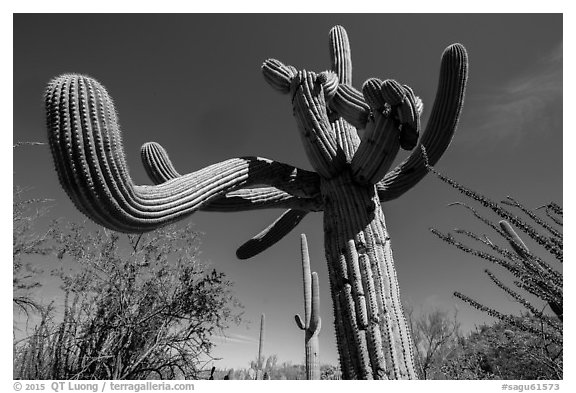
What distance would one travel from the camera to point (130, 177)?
8.27ft

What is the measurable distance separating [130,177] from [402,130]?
2281 mm

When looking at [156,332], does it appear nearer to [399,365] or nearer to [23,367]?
[23,367]

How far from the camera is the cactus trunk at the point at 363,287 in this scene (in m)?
2.93

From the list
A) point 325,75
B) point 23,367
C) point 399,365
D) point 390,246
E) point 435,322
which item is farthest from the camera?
point 435,322

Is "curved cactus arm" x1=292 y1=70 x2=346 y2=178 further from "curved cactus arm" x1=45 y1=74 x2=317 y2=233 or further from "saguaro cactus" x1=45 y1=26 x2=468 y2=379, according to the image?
"curved cactus arm" x1=45 y1=74 x2=317 y2=233

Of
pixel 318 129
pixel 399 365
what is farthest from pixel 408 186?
pixel 399 365

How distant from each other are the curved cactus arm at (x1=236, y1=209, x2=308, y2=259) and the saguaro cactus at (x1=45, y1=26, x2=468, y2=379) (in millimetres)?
659

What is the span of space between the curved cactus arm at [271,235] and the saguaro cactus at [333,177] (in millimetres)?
659

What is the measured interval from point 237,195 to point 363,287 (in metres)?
1.57

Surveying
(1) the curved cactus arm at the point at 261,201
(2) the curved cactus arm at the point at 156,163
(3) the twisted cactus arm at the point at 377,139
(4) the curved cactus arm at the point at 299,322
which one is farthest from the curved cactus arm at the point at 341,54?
(4) the curved cactus arm at the point at 299,322

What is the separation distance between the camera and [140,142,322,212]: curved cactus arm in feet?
13.0

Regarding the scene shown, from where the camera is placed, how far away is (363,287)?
3.17m

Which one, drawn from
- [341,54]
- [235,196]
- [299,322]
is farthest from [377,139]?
[299,322]

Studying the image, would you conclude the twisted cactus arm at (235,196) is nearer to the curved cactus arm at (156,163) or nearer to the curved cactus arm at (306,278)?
the curved cactus arm at (156,163)
